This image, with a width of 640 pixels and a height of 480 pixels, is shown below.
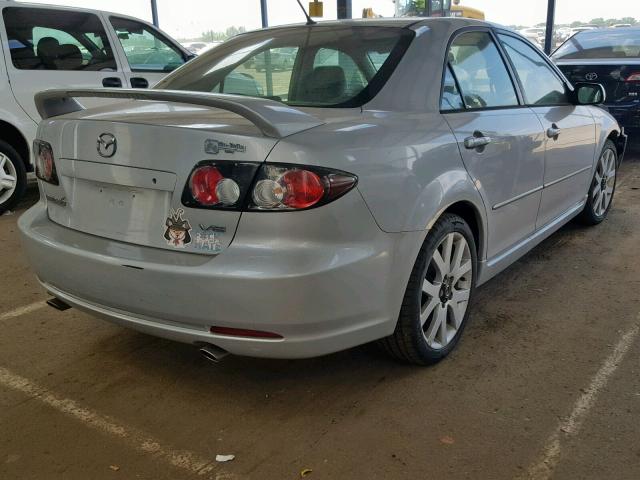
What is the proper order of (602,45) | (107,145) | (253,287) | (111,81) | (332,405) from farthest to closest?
(602,45) < (111,81) < (332,405) < (107,145) < (253,287)

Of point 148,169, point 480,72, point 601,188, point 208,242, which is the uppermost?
point 480,72

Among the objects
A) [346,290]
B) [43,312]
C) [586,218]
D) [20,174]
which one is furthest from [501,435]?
[20,174]

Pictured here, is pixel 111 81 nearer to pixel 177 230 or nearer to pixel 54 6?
pixel 54 6

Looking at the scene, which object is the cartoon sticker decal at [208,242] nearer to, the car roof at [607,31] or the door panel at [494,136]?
the door panel at [494,136]

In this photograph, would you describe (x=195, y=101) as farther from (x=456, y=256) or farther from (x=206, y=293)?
(x=456, y=256)

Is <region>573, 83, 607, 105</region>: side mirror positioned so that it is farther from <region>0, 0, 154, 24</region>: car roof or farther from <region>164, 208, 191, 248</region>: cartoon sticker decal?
<region>0, 0, 154, 24</region>: car roof

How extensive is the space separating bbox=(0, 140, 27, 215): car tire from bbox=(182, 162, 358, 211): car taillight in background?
4.20 m

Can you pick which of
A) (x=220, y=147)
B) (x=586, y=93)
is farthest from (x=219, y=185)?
(x=586, y=93)

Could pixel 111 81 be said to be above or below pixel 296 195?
above

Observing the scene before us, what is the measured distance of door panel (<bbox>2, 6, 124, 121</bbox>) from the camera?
5648 mm

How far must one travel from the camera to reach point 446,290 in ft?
9.25

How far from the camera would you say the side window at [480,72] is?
300cm

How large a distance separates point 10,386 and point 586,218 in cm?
425

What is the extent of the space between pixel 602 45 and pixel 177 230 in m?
8.09
